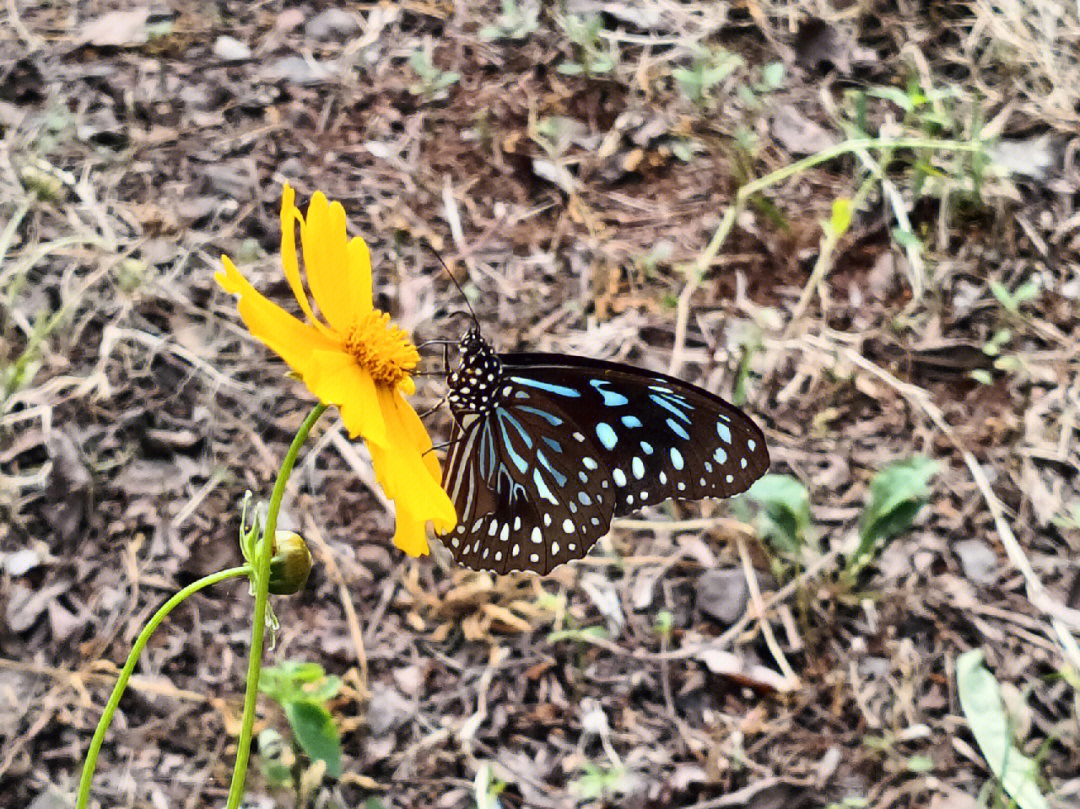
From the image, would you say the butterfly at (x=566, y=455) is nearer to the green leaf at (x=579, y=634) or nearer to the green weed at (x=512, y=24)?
the green leaf at (x=579, y=634)

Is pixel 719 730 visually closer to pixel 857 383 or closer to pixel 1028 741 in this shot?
pixel 1028 741

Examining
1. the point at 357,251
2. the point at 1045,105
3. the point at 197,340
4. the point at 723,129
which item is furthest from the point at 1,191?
the point at 1045,105

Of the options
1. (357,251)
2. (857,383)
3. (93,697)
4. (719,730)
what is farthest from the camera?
(857,383)

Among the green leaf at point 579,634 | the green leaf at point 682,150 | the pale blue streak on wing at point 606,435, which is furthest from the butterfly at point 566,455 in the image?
the green leaf at point 682,150

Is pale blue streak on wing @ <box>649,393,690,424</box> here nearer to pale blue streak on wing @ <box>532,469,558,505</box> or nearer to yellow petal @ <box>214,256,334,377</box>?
pale blue streak on wing @ <box>532,469,558,505</box>

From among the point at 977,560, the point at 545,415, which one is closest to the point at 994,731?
the point at 977,560

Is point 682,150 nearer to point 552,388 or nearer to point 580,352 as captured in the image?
point 580,352

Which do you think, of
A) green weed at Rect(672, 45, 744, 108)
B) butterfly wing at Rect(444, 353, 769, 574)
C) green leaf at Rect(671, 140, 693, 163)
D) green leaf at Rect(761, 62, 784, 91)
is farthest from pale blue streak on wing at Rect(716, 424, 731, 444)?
green leaf at Rect(761, 62, 784, 91)
